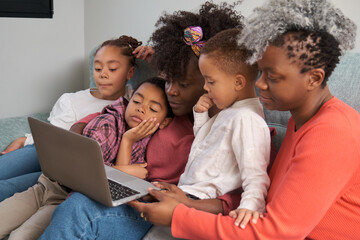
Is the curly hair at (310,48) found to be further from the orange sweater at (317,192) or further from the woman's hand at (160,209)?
the woman's hand at (160,209)

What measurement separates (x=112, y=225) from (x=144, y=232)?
121 millimetres

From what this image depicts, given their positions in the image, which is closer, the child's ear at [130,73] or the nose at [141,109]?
the nose at [141,109]

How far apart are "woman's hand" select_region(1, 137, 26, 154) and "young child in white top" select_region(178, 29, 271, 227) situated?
955 mm

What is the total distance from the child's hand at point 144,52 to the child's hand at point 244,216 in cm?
94

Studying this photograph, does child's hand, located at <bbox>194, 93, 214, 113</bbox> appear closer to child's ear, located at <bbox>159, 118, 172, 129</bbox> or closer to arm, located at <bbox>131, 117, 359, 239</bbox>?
child's ear, located at <bbox>159, 118, 172, 129</bbox>

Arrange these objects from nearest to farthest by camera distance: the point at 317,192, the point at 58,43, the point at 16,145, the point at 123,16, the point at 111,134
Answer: the point at 317,192, the point at 111,134, the point at 16,145, the point at 123,16, the point at 58,43

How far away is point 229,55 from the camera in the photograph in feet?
3.95

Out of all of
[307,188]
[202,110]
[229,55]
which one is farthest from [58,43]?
[307,188]

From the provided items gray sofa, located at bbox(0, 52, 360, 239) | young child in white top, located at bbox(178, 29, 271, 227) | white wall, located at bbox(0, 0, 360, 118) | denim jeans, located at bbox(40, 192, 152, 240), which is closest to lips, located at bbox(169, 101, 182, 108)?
young child in white top, located at bbox(178, 29, 271, 227)

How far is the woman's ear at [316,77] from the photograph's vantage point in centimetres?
98

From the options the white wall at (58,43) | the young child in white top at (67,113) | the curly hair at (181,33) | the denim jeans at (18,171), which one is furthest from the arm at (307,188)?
the white wall at (58,43)

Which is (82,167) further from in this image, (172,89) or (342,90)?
(342,90)

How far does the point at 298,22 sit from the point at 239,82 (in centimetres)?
30

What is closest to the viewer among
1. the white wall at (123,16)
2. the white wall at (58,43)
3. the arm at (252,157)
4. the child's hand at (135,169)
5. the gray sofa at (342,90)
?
the arm at (252,157)
